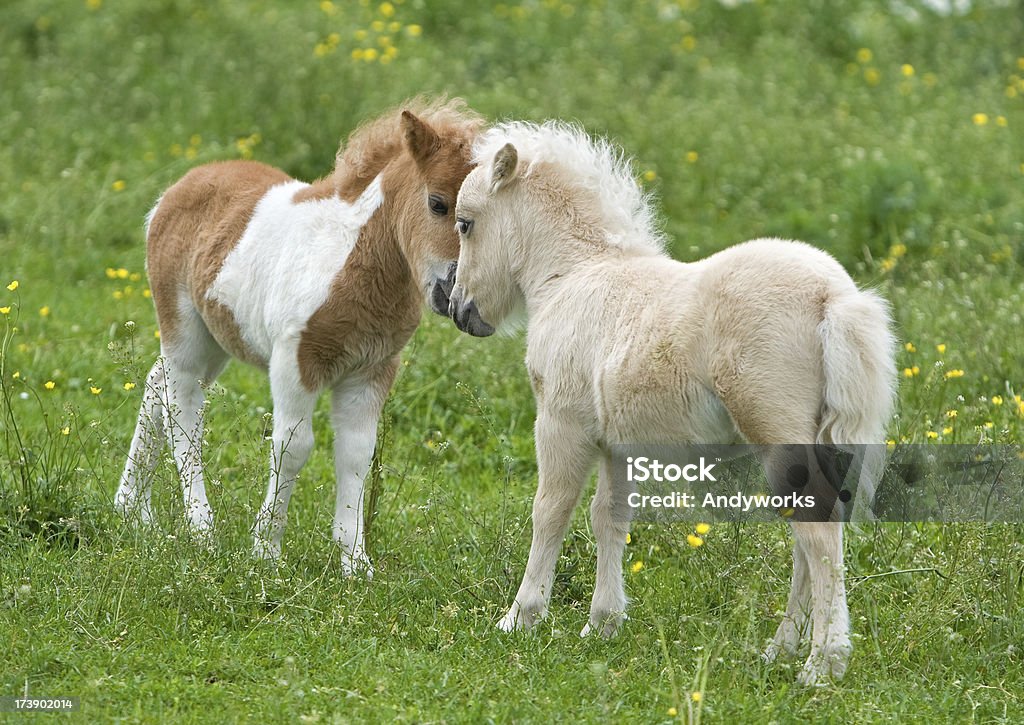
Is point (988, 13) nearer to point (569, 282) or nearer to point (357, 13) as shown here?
point (357, 13)

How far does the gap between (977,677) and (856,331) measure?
1.36 m

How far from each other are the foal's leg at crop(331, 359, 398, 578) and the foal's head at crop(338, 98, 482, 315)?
0.54 metres

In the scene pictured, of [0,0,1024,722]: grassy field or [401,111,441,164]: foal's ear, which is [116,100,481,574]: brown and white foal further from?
[0,0,1024,722]: grassy field

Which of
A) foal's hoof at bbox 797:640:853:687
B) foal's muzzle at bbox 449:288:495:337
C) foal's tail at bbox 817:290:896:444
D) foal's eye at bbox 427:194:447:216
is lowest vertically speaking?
foal's hoof at bbox 797:640:853:687

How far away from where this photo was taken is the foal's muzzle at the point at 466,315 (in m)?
4.77

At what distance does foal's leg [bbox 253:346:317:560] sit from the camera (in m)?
5.08

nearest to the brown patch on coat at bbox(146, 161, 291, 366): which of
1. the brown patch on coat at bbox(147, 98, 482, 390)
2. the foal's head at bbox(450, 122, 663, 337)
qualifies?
the brown patch on coat at bbox(147, 98, 482, 390)

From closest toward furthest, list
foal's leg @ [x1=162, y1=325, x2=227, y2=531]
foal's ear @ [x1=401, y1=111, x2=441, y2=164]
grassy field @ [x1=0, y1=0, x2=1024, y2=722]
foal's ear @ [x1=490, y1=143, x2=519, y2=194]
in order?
grassy field @ [x1=0, y1=0, x2=1024, y2=722], foal's ear @ [x1=490, y1=143, x2=519, y2=194], foal's ear @ [x1=401, y1=111, x2=441, y2=164], foal's leg @ [x1=162, y1=325, x2=227, y2=531]

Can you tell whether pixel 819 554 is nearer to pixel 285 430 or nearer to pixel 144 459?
pixel 285 430

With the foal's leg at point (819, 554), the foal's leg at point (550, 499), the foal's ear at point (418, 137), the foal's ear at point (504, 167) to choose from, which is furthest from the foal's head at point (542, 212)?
the foal's leg at point (819, 554)

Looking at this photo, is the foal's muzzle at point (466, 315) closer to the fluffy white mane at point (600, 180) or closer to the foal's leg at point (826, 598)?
the fluffy white mane at point (600, 180)

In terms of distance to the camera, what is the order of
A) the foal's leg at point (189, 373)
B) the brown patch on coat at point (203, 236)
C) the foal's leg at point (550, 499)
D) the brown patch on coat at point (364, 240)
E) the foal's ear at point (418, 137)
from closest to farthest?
1. the foal's leg at point (550, 499)
2. the foal's ear at point (418, 137)
3. the brown patch on coat at point (364, 240)
4. the brown patch on coat at point (203, 236)
5. the foal's leg at point (189, 373)

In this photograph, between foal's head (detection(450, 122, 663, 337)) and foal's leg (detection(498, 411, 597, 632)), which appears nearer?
foal's leg (detection(498, 411, 597, 632))

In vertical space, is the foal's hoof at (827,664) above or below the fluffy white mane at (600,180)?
below
